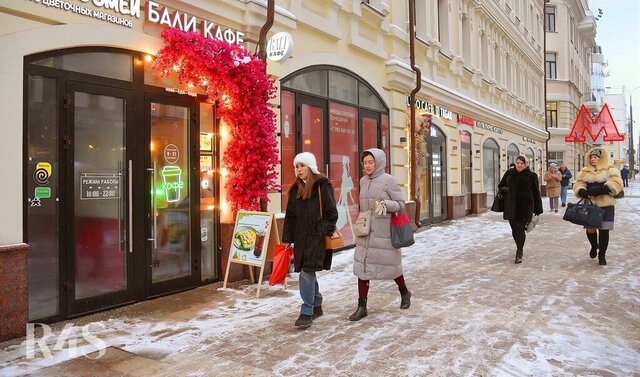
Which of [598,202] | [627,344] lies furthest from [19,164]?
[598,202]

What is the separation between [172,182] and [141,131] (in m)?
0.78

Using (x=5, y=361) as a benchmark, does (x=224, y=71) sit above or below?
above

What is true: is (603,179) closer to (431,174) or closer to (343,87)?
(343,87)

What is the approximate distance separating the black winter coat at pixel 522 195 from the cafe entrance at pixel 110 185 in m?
4.75

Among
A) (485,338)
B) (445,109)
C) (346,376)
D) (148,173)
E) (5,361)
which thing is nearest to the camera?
(346,376)

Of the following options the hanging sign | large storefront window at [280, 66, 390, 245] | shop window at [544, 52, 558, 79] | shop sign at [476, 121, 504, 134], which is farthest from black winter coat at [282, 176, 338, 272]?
shop window at [544, 52, 558, 79]

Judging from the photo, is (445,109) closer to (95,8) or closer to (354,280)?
(354,280)

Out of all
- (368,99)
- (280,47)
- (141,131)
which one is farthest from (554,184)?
(141,131)

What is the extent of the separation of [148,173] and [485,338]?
13.5 ft

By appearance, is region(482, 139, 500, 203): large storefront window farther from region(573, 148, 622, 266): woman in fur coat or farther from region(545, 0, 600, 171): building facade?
region(545, 0, 600, 171): building facade

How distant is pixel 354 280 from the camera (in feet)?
23.1

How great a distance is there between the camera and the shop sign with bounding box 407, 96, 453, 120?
1292 centimetres

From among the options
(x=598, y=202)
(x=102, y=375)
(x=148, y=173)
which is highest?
(x=148, y=173)

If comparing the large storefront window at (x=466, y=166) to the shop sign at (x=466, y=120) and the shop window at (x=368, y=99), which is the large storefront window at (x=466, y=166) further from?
the shop window at (x=368, y=99)
